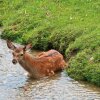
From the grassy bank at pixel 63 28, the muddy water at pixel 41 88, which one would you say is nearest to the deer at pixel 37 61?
the muddy water at pixel 41 88

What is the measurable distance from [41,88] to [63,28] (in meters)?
4.64

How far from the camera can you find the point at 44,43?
17.7 metres

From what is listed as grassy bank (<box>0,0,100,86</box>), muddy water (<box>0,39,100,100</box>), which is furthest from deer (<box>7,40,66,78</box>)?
grassy bank (<box>0,0,100,86</box>)

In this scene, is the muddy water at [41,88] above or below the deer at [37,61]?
below

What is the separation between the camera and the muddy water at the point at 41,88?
12.9 m

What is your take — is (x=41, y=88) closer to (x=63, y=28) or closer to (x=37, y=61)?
(x=37, y=61)

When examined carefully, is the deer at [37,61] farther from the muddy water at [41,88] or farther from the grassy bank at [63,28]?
the grassy bank at [63,28]

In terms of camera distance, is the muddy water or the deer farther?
the deer

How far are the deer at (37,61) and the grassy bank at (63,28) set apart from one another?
454 millimetres

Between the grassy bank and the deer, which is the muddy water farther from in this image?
the grassy bank

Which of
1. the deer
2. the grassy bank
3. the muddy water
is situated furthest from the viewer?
the grassy bank

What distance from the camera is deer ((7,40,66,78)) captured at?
46.6ft

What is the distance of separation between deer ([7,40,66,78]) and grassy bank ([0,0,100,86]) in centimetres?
45

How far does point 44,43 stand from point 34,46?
0.40 metres
